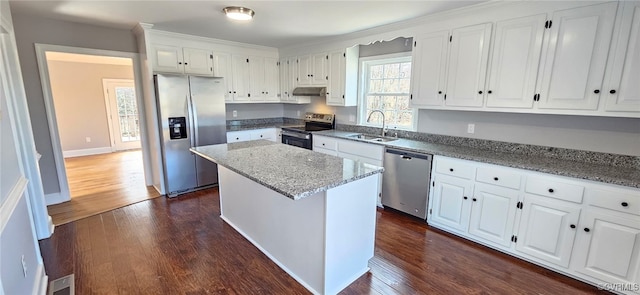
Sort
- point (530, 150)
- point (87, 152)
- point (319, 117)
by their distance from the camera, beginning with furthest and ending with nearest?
point (87, 152)
point (319, 117)
point (530, 150)

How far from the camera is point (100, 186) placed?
4289 millimetres

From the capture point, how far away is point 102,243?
2648 millimetres

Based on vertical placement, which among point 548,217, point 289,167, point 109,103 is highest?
point 109,103

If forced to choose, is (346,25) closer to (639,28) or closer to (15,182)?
(639,28)

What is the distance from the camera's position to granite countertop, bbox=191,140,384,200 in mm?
1695

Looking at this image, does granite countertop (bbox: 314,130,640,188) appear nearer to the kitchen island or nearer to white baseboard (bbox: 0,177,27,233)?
the kitchen island

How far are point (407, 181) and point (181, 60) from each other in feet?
11.6

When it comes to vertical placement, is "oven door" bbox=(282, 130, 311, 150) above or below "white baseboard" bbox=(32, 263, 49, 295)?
above

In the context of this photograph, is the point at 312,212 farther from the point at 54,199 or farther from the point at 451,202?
the point at 54,199

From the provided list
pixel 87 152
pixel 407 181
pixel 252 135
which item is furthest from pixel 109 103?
pixel 407 181

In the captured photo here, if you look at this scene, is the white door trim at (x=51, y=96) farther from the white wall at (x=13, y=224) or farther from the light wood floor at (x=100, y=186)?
the white wall at (x=13, y=224)

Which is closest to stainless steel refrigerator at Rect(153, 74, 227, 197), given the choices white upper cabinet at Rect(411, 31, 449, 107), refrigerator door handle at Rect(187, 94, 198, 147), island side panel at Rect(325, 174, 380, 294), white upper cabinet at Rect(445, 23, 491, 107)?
refrigerator door handle at Rect(187, 94, 198, 147)

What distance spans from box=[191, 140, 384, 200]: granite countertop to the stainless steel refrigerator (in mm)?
1329

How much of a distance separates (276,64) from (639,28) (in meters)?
4.49
